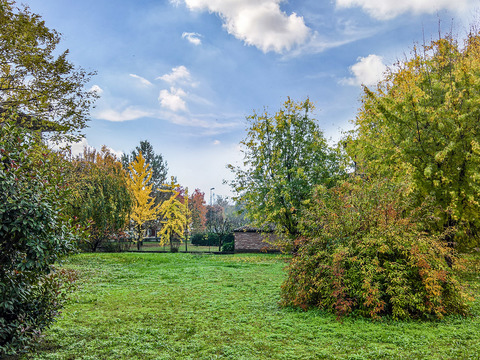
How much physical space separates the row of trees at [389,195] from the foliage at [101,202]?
6.69 meters

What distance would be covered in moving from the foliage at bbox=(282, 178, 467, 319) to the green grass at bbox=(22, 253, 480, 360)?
33cm

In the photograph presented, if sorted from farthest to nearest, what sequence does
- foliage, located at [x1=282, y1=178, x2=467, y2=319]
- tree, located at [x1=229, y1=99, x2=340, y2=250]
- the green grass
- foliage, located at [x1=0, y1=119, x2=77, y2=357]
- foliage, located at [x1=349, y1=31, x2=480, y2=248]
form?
tree, located at [x1=229, y1=99, x2=340, y2=250] < foliage, located at [x1=349, y1=31, x2=480, y2=248] < foliage, located at [x1=282, y1=178, x2=467, y2=319] < the green grass < foliage, located at [x1=0, y1=119, x2=77, y2=357]

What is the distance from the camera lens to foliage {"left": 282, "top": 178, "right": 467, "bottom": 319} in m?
5.60

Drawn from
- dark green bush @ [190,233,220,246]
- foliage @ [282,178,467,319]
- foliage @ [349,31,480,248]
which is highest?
foliage @ [349,31,480,248]

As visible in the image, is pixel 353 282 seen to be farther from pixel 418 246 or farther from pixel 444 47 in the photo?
pixel 444 47

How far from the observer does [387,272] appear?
19.4ft

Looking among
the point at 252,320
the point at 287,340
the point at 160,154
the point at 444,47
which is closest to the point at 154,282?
the point at 252,320

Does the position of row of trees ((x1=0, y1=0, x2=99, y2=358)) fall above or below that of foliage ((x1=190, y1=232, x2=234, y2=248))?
above

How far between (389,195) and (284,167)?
1000 cm

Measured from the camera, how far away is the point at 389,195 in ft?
23.0

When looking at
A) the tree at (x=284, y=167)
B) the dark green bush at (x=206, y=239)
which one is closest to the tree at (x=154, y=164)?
the dark green bush at (x=206, y=239)

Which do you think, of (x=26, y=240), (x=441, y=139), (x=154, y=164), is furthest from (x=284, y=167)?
(x=154, y=164)

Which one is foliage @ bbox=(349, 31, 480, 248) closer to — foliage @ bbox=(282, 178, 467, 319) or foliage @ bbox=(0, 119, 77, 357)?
foliage @ bbox=(282, 178, 467, 319)

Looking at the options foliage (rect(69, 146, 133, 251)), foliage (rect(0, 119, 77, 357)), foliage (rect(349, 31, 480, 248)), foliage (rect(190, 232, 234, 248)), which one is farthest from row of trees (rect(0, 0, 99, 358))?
foliage (rect(190, 232, 234, 248))
